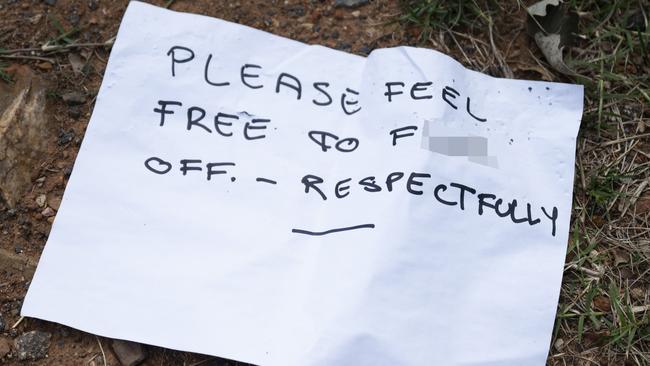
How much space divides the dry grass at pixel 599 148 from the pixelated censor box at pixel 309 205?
0.15 ft

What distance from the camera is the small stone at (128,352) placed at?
1.18 metres

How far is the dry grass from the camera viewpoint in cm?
120

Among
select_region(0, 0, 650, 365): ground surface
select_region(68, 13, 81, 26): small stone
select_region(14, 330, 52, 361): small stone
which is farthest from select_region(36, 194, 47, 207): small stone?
select_region(68, 13, 81, 26): small stone

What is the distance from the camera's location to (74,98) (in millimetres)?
1379

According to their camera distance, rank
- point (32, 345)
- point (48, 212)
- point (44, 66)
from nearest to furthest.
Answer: point (32, 345) < point (48, 212) < point (44, 66)

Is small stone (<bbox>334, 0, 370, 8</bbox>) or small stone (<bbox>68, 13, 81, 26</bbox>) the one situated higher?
small stone (<bbox>334, 0, 370, 8</bbox>)

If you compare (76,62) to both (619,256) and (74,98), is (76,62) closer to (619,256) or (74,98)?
(74,98)

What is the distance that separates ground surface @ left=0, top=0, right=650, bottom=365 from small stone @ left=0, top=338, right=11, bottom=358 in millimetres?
10

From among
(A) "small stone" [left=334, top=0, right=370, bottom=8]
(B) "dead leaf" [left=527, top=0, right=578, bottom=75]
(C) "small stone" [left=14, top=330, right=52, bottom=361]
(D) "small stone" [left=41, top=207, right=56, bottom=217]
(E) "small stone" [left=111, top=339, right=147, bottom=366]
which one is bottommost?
A: (C) "small stone" [left=14, top=330, right=52, bottom=361]

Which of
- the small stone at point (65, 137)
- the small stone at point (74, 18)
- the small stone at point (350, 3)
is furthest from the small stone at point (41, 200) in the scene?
the small stone at point (350, 3)

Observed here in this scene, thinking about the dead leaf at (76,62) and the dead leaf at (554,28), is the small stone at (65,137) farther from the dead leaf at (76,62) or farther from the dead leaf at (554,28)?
the dead leaf at (554,28)

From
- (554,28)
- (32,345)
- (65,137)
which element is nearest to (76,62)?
(65,137)

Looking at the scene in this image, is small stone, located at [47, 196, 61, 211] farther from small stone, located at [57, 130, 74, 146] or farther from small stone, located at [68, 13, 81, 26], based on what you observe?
small stone, located at [68, 13, 81, 26]

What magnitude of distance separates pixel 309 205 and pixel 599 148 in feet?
1.90
